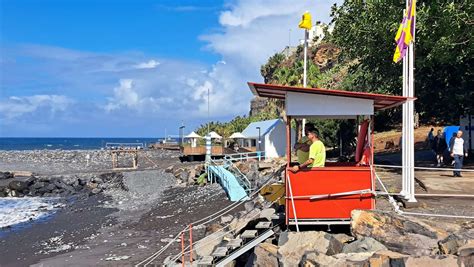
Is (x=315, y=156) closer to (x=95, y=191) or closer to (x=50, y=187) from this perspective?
(x=95, y=191)

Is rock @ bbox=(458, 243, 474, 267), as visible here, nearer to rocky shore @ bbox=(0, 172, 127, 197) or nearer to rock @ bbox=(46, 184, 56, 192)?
rocky shore @ bbox=(0, 172, 127, 197)

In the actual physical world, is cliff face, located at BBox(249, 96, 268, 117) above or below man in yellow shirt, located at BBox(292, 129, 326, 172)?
above

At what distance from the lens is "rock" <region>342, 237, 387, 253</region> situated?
9.67 m

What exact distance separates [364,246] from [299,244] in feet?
4.36

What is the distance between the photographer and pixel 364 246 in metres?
9.79

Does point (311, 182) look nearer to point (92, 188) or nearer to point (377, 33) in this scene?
point (377, 33)

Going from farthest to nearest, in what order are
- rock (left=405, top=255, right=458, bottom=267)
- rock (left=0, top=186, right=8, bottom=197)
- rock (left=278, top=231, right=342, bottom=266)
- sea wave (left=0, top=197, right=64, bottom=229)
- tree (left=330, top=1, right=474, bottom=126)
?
rock (left=0, top=186, right=8, bottom=197) → sea wave (left=0, top=197, right=64, bottom=229) → tree (left=330, top=1, right=474, bottom=126) → rock (left=278, top=231, right=342, bottom=266) → rock (left=405, top=255, right=458, bottom=267)

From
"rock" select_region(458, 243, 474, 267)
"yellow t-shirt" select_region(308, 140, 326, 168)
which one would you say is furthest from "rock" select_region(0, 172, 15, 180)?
"rock" select_region(458, 243, 474, 267)

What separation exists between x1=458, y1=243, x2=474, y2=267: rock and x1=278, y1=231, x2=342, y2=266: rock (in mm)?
2391

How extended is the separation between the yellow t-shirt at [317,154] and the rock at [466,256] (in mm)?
3539

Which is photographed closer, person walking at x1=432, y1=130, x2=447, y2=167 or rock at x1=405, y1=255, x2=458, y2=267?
rock at x1=405, y1=255, x2=458, y2=267

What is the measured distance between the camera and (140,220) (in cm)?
2334

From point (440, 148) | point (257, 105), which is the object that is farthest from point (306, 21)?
point (257, 105)

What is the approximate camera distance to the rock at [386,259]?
29.0ft
